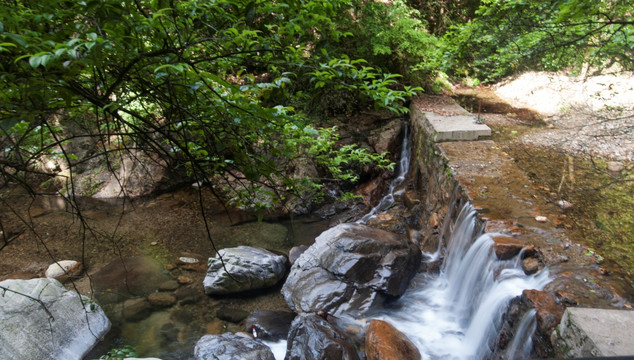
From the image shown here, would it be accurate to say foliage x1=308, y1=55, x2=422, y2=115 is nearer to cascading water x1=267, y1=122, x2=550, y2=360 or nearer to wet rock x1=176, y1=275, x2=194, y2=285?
cascading water x1=267, y1=122, x2=550, y2=360

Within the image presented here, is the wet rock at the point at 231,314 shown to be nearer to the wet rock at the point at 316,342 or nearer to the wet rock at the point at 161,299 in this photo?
the wet rock at the point at 161,299

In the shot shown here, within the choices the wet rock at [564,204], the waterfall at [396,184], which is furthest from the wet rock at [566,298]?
the waterfall at [396,184]

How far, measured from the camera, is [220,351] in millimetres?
4227

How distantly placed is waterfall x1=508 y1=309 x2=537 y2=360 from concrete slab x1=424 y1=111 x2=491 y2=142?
3.93 m

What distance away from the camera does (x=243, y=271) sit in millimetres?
5742

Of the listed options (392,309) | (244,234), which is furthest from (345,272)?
(244,234)

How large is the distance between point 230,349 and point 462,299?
9.23 ft

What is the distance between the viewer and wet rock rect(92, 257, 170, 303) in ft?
18.8

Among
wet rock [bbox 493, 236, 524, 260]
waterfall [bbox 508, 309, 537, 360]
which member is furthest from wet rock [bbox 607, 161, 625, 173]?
waterfall [bbox 508, 309, 537, 360]

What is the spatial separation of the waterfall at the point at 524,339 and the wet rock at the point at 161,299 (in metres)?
4.32

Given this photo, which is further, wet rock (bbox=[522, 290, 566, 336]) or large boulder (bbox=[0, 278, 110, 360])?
large boulder (bbox=[0, 278, 110, 360])

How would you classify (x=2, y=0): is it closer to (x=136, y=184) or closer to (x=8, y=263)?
(x=8, y=263)

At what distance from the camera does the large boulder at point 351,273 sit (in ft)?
16.9

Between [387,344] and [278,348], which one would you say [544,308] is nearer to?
[387,344]
